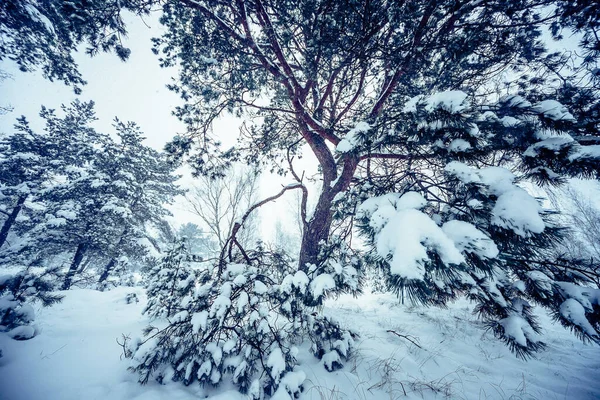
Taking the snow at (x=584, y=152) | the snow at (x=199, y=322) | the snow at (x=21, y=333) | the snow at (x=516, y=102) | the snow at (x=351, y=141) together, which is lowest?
the snow at (x=21, y=333)

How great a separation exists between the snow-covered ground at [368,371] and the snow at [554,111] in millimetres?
2884

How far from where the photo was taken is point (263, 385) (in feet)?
7.02

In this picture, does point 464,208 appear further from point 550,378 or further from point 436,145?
point 550,378

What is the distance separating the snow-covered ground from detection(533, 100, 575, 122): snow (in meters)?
2.88

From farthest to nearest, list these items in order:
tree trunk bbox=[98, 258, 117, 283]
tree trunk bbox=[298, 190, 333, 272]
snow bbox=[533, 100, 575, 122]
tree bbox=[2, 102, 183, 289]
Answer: tree trunk bbox=[98, 258, 117, 283], tree bbox=[2, 102, 183, 289], tree trunk bbox=[298, 190, 333, 272], snow bbox=[533, 100, 575, 122]

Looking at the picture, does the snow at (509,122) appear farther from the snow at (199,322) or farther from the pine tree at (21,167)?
the pine tree at (21,167)

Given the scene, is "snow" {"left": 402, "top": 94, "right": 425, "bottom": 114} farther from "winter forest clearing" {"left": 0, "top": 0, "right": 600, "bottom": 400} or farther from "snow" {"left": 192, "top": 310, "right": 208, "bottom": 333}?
"snow" {"left": 192, "top": 310, "right": 208, "bottom": 333}

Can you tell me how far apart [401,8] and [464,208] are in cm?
256

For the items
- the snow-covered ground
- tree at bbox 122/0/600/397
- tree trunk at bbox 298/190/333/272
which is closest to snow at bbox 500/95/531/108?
tree at bbox 122/0/600/397

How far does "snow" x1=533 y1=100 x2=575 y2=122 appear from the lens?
1.26m

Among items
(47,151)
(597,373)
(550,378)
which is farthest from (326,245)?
(47,151)

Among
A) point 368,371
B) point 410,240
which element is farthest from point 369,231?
point 368,371

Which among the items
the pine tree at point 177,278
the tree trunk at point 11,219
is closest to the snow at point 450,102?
the pine tree at point 177,278

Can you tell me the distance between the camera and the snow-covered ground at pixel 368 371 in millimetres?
2145
